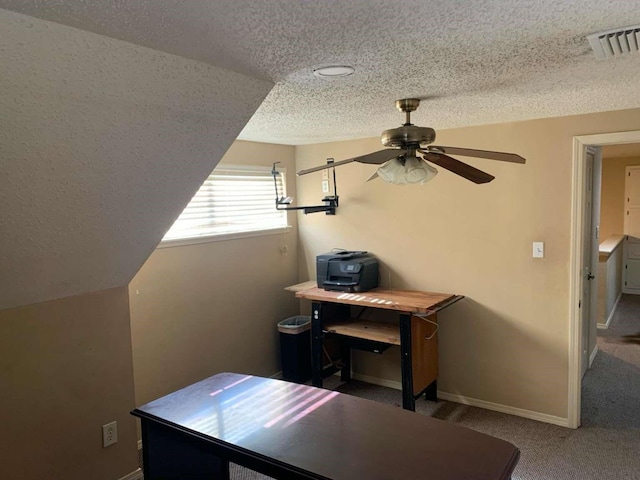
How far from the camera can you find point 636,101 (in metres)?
2.75

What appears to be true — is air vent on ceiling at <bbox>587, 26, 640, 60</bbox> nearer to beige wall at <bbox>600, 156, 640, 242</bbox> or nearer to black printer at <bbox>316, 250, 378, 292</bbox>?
black printer at <bbox>316, 250, 378, 292</bbox>

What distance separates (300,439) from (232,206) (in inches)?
93.0

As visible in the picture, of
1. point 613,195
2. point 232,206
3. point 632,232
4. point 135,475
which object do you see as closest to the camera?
point 135,475

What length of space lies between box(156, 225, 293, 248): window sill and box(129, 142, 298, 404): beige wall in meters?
0.03

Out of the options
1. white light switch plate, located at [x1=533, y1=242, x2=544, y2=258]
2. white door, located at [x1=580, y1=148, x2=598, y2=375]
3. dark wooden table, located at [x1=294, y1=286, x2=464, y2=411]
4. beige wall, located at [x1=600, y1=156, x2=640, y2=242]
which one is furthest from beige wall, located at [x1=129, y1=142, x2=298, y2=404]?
beige wall, located at [x1=600, y1=156, x2=640, y2=242]

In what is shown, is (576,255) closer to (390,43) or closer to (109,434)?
(390,43)

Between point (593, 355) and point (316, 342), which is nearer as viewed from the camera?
point (316, 342)

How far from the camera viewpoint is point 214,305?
12.1 feet

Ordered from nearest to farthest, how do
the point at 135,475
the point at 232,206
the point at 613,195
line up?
1. the point at 135,475
2. the point at 232,206
3. the point at 613,195

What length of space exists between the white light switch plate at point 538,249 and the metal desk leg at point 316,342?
1.59m

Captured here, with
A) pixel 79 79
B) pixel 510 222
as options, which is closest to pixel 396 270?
pixel 510 222

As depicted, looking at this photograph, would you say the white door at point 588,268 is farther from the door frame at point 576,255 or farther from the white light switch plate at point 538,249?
the white light switch plate at point 538,249

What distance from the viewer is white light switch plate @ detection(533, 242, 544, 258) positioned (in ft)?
11.0

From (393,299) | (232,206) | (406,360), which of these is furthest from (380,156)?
(232,206)
